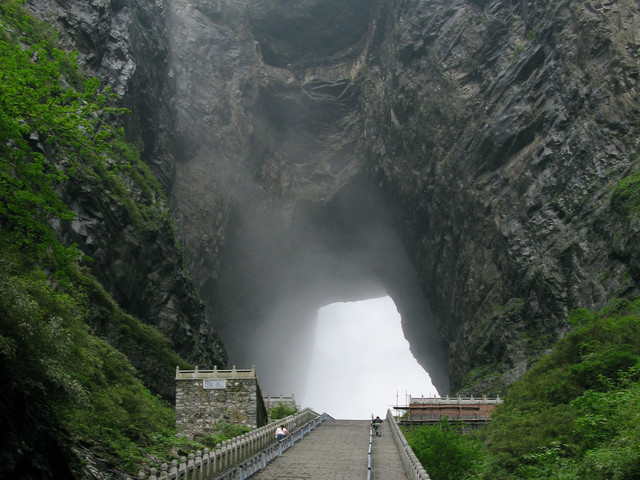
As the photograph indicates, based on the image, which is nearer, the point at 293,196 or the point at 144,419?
the point at 144,419

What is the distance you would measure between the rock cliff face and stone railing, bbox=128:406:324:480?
761 inches

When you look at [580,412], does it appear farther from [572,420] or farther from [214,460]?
[214,460]

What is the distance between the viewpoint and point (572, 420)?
18.1 metres

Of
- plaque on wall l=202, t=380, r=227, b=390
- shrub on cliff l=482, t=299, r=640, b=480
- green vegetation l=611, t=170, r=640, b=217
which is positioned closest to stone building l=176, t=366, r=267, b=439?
plaque on wall l=202, t=380, r=227, b=390

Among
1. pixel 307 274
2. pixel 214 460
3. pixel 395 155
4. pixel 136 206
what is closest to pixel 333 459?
pixel 214 460

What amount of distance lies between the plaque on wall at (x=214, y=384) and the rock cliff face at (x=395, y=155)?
62.1 ft

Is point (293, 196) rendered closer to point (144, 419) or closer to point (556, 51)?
point (556, 51)

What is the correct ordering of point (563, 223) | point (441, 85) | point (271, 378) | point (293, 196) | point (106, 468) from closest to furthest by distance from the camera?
1. point (106, 468)
2. point (563, 223)
3. point (441, 85)
4. point (293, 196)
5. point (271, 378)

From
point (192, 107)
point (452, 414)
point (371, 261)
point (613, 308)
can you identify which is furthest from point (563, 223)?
point (192, 107)

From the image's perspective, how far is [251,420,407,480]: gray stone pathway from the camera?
14.4 metres

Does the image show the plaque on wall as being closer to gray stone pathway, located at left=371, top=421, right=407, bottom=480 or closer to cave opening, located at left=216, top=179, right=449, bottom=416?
gray stone pathway, located at left=371, top=421, right=407, bottom=480

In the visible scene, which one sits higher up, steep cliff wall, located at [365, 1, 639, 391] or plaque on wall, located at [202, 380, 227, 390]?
steep cliff wall, located at [365, 1, 639, 391]

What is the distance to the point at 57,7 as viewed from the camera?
40312 mm

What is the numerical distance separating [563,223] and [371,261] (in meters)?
32.5
